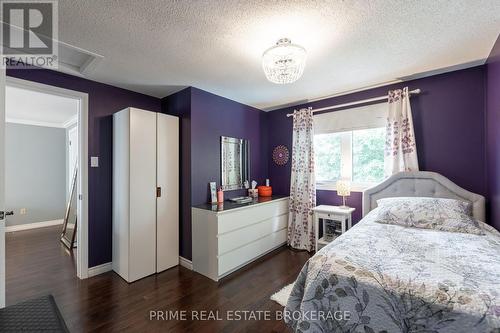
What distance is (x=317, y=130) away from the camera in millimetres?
3479

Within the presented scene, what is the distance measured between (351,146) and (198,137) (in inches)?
87.1

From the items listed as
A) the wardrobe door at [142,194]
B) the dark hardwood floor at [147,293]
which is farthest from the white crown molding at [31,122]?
the wardrobe door at [142,194]

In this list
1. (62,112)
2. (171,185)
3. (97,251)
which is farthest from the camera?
(62,112)

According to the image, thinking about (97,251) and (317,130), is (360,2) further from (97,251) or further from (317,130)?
(97,251)

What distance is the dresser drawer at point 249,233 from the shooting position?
2.56m

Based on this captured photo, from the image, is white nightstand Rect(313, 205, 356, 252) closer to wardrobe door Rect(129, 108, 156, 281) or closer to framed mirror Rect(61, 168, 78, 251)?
wardrobe door Rect(129, 108, 156, 281)

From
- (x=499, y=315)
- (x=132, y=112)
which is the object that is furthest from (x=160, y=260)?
(x=499, y=315)

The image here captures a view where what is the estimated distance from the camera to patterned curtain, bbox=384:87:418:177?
103 inches

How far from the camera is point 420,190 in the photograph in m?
2.53

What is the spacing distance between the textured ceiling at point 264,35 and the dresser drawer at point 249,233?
1.89 meters

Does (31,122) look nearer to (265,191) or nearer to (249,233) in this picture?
(265,191)

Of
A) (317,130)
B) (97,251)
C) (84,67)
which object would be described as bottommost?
(97,251)

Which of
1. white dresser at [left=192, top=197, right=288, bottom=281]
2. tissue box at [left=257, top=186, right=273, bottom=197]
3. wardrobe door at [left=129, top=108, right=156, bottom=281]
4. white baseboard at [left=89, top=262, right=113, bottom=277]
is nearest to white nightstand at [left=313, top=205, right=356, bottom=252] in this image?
white dresser at [left=192, top=197, right=288, bottom=281]

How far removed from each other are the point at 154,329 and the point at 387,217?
2330 millimetres
